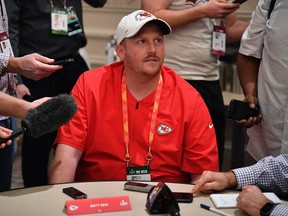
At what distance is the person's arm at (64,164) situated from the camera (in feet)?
7.66

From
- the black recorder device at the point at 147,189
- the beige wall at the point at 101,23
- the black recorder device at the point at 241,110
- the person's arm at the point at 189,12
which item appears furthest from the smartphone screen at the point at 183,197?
the beige wall at the point at 101,23

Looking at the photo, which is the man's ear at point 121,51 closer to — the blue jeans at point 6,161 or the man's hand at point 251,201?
the blue jeans at point 6,161

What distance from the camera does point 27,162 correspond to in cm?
360

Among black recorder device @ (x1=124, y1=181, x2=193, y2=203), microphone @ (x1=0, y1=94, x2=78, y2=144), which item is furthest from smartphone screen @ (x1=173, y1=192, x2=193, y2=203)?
microphone @ (x1=0, y1=94, x2=78, y2=144)

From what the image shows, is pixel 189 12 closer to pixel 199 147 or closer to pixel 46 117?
pixel 199 147

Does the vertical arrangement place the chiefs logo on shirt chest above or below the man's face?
below

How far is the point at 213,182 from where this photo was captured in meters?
1.97

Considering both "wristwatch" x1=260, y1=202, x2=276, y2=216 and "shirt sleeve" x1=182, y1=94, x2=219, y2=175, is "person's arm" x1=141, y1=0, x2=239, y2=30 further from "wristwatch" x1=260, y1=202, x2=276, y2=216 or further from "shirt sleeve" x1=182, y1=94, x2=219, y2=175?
"wristwatch" x1=260, y1=202, x2=276, y2=216

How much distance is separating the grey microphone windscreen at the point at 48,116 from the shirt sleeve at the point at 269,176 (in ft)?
2.32

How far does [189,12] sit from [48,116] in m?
1.36

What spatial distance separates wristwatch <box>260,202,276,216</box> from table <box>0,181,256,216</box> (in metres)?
0.07

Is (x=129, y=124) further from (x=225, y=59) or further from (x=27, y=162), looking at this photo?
(x=225, y=59)

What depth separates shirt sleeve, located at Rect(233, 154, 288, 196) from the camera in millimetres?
2055

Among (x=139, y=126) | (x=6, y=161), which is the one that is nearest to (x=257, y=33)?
(x=139, y=126)
